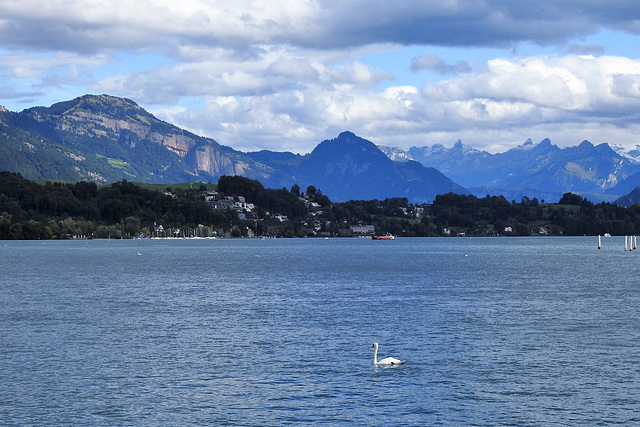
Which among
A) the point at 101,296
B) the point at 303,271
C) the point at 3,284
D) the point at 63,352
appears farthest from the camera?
the point at 303,271

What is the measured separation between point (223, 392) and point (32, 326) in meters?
32.4

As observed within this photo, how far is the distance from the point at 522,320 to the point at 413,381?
3050 cm

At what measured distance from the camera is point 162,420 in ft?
132

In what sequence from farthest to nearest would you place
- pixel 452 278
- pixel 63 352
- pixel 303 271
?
pixel 303 271 < pixel 452 278 < pixel 63 352

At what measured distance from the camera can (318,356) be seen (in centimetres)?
5597

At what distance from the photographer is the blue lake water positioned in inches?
1650

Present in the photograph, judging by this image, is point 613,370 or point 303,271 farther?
point 303,271

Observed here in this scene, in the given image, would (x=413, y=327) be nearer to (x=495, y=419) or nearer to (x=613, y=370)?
(x=613, y=370)

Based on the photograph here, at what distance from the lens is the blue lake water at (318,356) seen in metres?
41.9

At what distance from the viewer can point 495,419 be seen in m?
40.3

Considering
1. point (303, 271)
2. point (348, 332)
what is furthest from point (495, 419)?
point (303, 271)

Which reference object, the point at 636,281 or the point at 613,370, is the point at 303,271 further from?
the point at 613,370

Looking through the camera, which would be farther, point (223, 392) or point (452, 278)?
point (452, 278)

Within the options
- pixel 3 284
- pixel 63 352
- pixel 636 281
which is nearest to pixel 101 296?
pixel 3 284
